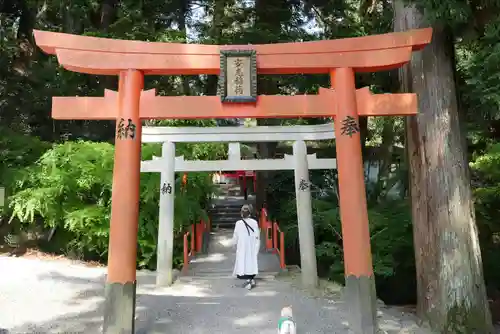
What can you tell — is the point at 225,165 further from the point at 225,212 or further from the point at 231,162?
the point at 225,212

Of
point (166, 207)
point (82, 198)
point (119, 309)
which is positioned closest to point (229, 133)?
point (166, 207)

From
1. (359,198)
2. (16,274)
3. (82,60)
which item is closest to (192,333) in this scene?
(359,198)

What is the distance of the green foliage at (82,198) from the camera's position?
29.0 ft

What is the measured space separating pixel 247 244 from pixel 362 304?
2.89m

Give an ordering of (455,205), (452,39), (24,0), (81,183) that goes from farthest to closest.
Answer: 1. (24,0)
2. (81,183)
3. (452,39)
4. (455,205)

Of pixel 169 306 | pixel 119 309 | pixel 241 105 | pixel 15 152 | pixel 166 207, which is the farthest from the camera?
pixel 15 152

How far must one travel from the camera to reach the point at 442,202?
531cm

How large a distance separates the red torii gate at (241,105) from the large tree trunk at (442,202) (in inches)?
34.0

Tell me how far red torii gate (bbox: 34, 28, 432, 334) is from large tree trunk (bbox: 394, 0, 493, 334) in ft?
2.83

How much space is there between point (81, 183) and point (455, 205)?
758 cm

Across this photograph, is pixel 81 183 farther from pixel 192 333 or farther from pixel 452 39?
pixel 452 39

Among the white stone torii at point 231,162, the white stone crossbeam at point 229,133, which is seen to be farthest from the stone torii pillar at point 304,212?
the white stone crossbeam at point 229,133

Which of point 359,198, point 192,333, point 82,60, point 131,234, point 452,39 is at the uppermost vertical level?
point 452,39

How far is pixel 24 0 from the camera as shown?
1177 centimetres
